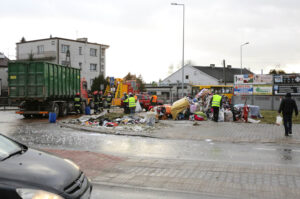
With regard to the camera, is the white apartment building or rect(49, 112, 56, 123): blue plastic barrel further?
the white apartment building

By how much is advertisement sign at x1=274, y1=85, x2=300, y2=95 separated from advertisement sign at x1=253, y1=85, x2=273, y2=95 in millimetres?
509

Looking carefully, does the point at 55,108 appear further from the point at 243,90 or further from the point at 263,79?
the point at 263,79

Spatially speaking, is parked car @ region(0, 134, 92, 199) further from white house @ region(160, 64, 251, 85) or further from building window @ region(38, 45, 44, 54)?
white house @ region(160, 64, 251, 85)

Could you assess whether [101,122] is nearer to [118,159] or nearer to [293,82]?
[118,159]

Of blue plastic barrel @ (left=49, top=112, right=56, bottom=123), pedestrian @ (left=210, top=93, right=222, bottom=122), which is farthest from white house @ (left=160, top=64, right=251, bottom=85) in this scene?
blue plastic barrel @ (left=49, top=112, right=56, bottom=123)

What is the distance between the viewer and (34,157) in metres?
4.20

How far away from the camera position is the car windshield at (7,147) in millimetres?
4105

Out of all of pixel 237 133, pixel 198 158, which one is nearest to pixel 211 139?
pixel 237 133

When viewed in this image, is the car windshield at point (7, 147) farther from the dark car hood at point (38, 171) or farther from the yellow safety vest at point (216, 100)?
the yellow safety vest at point (216, 100)

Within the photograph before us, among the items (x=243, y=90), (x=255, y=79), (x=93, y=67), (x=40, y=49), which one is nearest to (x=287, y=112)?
(x=255, y=79)

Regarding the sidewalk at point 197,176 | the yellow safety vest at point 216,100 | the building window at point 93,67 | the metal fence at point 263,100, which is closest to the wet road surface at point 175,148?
the sidewalk at point 197,176

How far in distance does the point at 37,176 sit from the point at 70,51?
5614cm

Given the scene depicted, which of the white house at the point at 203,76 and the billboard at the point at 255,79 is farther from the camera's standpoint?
the white house at the point at 203,76

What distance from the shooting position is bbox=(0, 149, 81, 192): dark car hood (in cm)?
337
